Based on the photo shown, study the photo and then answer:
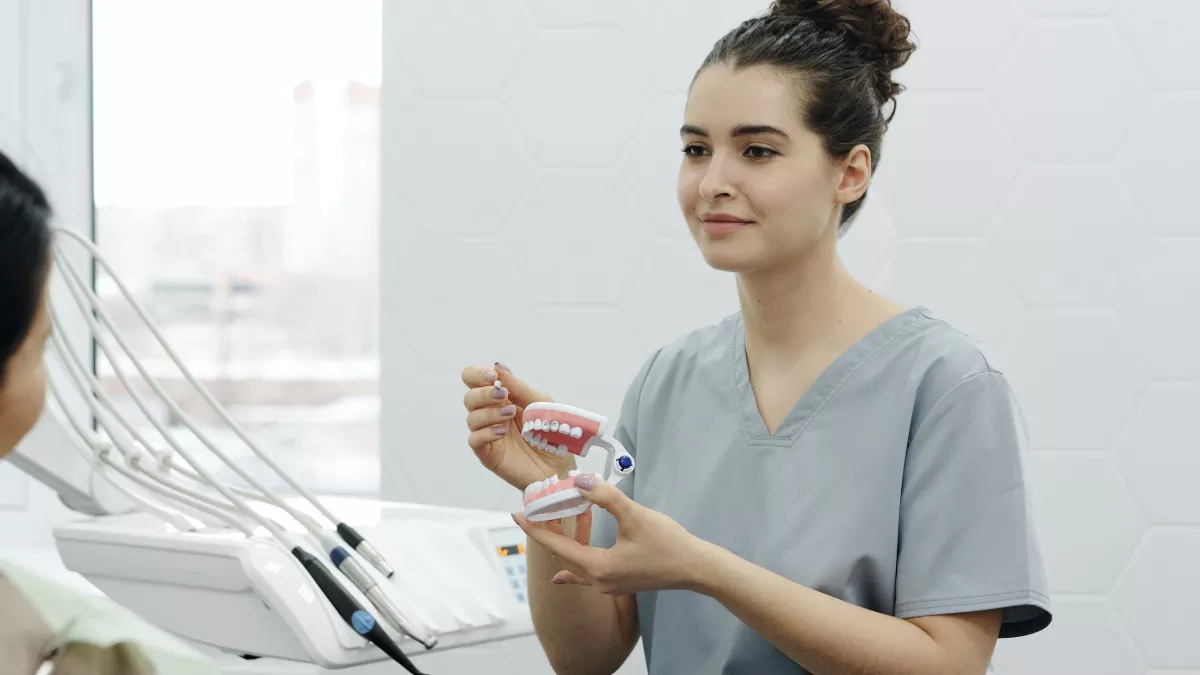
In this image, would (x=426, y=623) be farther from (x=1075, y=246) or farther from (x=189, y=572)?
(x=1075, y=246)

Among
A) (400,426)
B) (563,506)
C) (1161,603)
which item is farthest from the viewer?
(400,426)

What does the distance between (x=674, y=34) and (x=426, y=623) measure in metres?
0.94

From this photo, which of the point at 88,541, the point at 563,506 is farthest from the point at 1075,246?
the point at 88,541

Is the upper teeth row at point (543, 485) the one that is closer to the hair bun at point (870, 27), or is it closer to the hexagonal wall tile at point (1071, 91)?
the hair bun at point (870, 27)

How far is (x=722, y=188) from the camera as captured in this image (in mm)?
1130

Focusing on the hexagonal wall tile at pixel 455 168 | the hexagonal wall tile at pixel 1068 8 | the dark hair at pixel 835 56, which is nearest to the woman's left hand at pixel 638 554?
the dark hair at pixel 835 56

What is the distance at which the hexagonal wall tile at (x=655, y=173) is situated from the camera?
1712 millimetres

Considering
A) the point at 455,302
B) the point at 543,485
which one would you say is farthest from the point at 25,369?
the point at 455,302

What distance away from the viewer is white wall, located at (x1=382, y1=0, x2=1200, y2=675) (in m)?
1.63

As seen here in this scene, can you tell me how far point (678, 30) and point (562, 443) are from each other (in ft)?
2.81

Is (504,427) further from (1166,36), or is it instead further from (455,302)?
(1166,36)

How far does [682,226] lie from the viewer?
172cm

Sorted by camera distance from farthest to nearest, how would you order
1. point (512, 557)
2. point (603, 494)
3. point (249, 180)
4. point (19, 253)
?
point (249, 180) < point (512, 557) < point (603, 494) < point (19, 253)

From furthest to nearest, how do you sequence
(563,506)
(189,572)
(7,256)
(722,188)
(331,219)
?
(331,219) < (189,572) < (722,188) < (563,506) < (7,256)
